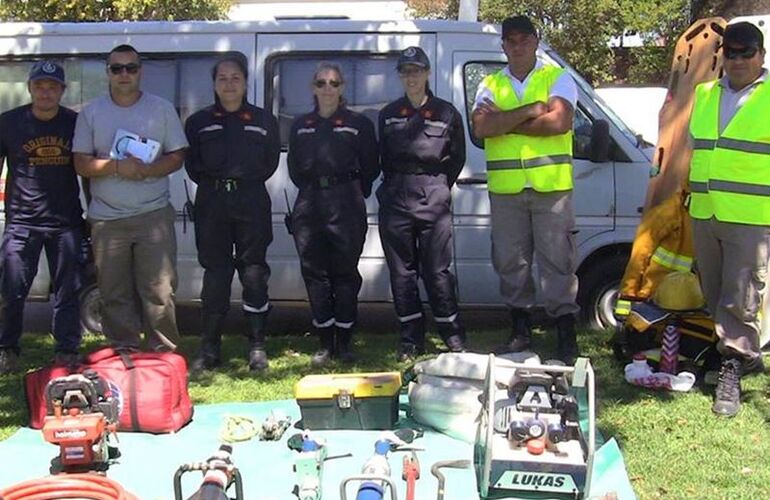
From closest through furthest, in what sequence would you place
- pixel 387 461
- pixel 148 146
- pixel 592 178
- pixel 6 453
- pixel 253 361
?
pixel 387 461, pixel 6 453, pixel 148 146, pixel 253 361, pixel 592 178

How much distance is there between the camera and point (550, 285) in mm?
6137

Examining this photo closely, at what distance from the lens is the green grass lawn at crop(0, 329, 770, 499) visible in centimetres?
456

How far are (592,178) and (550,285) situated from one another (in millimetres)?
1267

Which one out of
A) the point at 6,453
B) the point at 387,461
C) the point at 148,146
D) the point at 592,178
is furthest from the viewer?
the point at 592,178

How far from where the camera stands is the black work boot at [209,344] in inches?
251

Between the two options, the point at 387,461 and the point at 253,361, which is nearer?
the point at 387,461

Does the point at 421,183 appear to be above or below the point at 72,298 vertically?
above

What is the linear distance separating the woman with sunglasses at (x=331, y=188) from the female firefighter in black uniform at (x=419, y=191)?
0.51ft

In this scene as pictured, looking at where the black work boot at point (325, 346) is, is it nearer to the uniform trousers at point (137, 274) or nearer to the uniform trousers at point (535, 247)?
the uniform trousers at point (137, 274)

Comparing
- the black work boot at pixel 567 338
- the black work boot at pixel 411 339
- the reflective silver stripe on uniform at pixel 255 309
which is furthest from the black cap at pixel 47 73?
the black work boot at pixel 567 338

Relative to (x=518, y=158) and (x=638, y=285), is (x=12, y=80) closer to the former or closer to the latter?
(x=518, y=158)

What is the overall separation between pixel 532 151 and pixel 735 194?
1.23 meters

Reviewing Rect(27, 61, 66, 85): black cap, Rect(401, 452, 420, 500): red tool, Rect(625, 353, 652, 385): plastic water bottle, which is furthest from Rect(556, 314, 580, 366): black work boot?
Rect(27, 61, 66, 85): black cap

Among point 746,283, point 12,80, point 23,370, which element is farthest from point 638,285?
point 12,80
